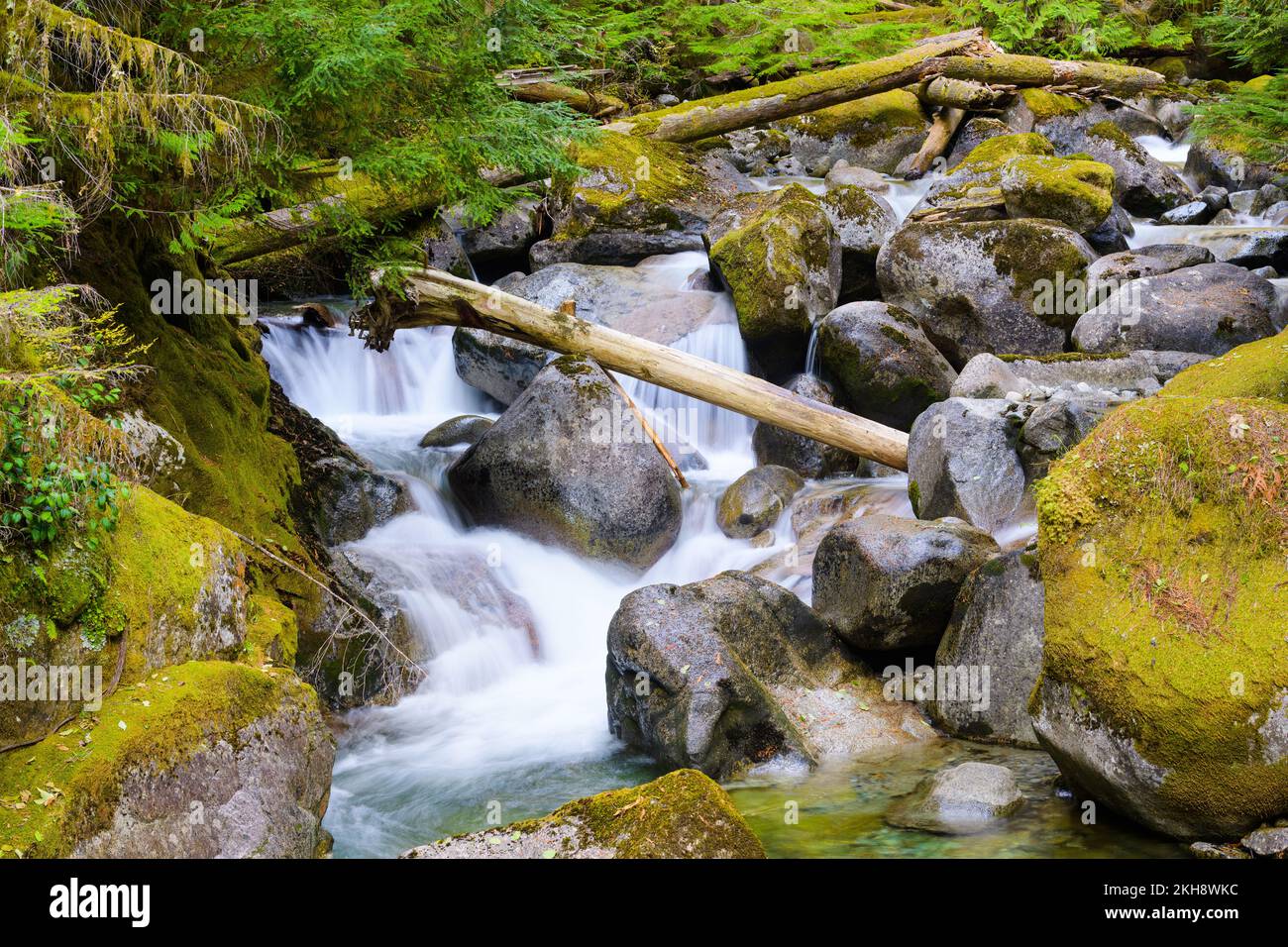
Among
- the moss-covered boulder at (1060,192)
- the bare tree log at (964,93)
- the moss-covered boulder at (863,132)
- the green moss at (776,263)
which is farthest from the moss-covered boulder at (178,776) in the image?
the bare tree log at (964,93)

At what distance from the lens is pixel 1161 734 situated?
458 centimetres

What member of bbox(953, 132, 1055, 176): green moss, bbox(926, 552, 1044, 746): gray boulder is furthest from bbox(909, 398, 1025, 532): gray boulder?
bbox(953, 132, 1055, 176): green moss

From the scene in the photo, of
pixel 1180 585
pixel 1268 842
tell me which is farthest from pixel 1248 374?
pixel 1268 842

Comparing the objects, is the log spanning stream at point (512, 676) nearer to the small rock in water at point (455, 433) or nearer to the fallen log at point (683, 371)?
the small rock in water at point (455, 433)

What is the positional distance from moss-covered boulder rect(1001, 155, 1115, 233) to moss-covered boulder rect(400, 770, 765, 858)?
11269 millimetres

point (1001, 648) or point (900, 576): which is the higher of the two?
point (900, 576)

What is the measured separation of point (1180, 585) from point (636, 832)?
2.96m

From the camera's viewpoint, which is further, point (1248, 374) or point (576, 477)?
point (576, 477)

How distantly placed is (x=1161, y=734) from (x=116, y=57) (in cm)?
606

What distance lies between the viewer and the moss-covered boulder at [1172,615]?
446cm

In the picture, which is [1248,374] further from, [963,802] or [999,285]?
[999,285]

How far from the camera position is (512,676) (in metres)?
8.44

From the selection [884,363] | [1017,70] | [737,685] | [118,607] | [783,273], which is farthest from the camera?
[1017,70]

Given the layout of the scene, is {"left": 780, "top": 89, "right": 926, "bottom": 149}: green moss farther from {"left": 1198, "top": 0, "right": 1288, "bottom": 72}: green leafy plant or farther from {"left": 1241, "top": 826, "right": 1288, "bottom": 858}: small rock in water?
{"left": 1241, "top": 826, "right": 1288, "bottom": 858}: small rock in water
